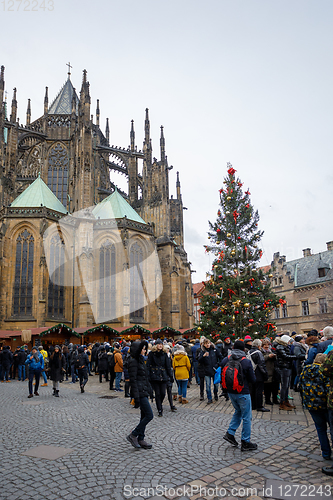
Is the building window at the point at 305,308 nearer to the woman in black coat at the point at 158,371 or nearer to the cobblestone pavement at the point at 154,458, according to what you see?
the cobblestone pavement at the point at 154,458

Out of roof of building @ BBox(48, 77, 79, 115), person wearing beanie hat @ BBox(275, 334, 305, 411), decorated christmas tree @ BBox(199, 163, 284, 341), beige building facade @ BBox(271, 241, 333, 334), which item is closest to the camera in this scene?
person wearing beanie hat @ BBox(275, 334, 305, 411)

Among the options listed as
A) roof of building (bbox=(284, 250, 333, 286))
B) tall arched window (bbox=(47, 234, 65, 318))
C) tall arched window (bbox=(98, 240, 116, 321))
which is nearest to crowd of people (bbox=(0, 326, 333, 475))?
tall arched window (bbox=(98, 240, 116, 321))

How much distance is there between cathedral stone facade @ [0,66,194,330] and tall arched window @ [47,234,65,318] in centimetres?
9

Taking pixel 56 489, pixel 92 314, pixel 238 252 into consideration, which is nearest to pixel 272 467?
pixel 56 489

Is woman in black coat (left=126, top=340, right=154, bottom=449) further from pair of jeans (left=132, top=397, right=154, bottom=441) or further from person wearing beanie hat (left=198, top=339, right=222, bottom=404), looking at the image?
person wearing beanie hat (left=198, top=339, right=222, bottom=404)

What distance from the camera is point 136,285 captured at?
110 feet

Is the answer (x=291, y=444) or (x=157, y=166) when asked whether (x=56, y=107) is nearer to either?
(x=157, y=166)

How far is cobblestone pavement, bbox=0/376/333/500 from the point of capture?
4.04 meters

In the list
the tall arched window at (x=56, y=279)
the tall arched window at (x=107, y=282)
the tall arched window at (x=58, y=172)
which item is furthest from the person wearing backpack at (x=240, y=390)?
the tall arched window at (x=58, y=172)

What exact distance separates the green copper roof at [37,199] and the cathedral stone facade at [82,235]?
0.30 ft

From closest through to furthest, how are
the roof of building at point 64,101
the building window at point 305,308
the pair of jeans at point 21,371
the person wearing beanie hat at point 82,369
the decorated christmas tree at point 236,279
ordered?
the person wearing beanie hat at point 82,369, the decorated christmas tree at point 236,279, the pair of jeans at point 21,371, the building window at point 305,308, the roof of building at point 64,101

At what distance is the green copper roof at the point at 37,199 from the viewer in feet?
107

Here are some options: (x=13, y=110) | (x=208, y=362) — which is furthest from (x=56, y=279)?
(x=208, y=362)

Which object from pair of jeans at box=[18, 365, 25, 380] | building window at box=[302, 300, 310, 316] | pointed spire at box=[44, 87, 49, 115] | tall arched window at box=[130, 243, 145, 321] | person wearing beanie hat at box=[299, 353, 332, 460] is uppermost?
pointed spire at box=[44, 87, 49, 115]
